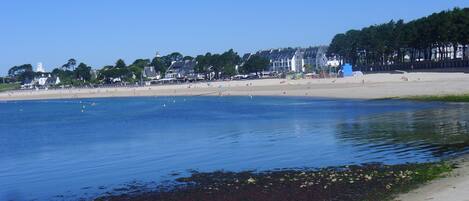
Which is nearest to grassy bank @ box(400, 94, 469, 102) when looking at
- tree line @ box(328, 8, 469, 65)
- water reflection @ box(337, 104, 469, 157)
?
water reflection @ box(337, 104, 469, 157)

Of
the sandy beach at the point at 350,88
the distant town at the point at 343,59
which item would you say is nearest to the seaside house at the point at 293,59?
the distant town at the point at 343,59

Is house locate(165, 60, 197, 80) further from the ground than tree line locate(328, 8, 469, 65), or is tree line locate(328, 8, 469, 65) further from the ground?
tree line locate(328, 8, 469, 65)

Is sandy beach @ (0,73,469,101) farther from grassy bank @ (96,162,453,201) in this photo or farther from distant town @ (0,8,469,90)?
grassy bank @ (96,162,453,201)

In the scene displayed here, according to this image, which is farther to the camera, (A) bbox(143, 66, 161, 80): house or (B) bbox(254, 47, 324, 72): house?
(A) bbox(143, 66, 161, 80): house

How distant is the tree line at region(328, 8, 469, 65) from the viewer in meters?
87.2

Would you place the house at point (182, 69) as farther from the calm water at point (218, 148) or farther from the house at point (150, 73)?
the calm water at point (218, 148)

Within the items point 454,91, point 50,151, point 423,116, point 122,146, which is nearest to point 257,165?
point 122,146

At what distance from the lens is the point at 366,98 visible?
5419 cm

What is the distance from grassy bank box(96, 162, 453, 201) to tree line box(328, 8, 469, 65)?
74044mm

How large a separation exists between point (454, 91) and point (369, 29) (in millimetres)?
81853

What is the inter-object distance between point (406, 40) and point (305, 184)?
96.6 meters

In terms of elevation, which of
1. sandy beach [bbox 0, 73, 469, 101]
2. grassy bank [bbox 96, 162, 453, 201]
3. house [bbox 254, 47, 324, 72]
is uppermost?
house [bbox 254, 47, 324, 72]

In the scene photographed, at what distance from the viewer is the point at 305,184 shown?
14.0 m

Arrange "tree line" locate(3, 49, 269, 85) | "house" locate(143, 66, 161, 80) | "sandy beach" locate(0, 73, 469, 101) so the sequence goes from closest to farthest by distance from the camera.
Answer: "sandy beach" locate(0, 73, 469, 101) < "tree line" locate(3, 49, 269, 85) < "house" locate(143, 66, 161, 80)
